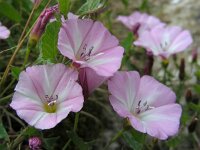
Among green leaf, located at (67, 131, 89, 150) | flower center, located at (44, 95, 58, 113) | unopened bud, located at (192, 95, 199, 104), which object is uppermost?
flower center, located at (44, 95, 58, 113)

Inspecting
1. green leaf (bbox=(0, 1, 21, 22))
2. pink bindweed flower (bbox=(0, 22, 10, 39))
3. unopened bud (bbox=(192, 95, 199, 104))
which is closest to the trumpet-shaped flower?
pink bindweed flower (bbox=(0, 22, 10, 39))

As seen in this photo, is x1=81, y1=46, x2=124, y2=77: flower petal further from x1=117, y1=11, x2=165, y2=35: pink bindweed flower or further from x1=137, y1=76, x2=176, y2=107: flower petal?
x1=117, y1=11, x2=165, y2=35: pink bindweed flower

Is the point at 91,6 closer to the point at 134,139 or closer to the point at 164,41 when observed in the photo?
the point at 134,139

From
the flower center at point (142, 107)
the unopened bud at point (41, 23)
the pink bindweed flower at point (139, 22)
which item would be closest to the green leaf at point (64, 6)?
the unopened bud at point (41, 23)

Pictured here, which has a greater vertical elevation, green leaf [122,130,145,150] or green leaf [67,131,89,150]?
green leaf [67,131,89,150]

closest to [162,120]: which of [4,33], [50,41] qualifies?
[50,41]

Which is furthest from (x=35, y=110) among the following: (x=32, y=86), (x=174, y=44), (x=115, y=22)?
(x=115, y=22)
